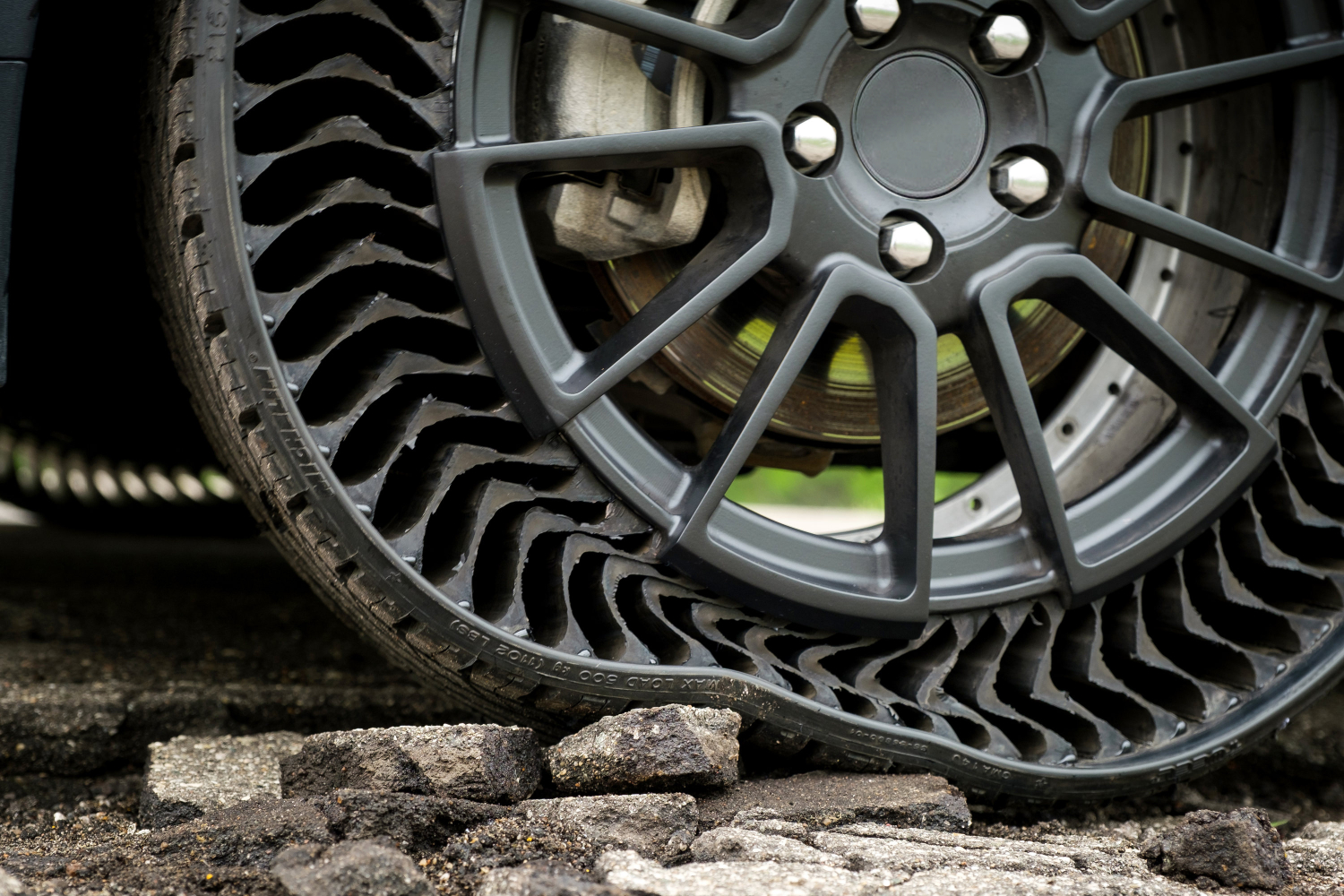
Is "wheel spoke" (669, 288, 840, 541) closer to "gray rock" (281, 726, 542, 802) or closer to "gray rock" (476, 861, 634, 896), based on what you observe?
"gray rock" (281, 726, 542, 802)

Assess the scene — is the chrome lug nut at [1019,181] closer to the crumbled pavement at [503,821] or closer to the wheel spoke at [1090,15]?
the wheel spoke at [1090,15]

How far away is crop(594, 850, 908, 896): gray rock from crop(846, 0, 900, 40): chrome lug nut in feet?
3.26

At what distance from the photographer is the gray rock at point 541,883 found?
3.08 ft

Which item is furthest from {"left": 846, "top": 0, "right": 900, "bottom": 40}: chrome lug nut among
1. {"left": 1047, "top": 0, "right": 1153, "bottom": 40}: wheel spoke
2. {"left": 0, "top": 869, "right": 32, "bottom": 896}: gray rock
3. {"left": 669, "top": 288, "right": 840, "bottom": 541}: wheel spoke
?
{"left": 0, "top": 869, "right": 32, "bottom": 896}: gray rock

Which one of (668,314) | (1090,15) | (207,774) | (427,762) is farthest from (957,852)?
(1090,15)

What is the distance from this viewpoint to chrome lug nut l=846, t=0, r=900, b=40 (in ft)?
4.52

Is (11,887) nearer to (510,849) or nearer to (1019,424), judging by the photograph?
(510,849)

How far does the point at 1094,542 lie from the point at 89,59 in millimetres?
1473

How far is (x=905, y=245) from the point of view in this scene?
4.64ft

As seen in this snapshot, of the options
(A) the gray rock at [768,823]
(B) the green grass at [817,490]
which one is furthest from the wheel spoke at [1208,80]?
(B) the green grass at [817,490]

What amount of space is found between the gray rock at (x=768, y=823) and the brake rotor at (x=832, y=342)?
58 centimetres

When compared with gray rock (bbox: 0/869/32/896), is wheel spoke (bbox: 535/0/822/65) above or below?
above

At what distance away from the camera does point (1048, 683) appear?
4.98 ft

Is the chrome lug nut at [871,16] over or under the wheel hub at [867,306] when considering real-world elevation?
over
